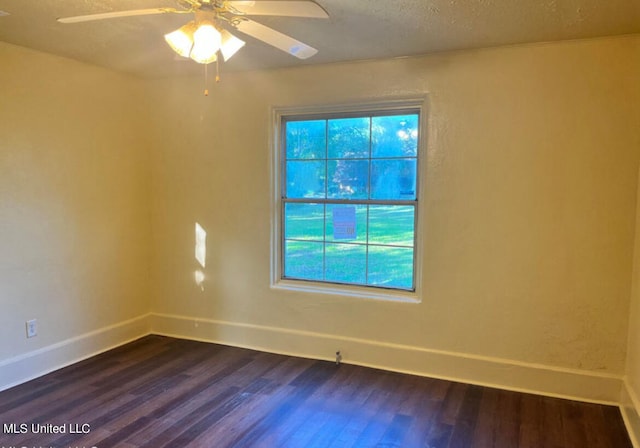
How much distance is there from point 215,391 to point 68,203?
1.83 metres

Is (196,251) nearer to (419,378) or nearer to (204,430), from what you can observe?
(204,430)

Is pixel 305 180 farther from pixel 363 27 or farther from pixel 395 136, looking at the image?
pixel 363 27

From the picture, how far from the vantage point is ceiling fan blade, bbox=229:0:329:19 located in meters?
1.66

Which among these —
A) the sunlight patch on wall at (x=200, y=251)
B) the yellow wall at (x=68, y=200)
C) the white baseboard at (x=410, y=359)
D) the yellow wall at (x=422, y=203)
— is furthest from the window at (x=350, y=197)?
the yellow wall at (x=68, y=200)

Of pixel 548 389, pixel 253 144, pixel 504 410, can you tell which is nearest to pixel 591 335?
pixel 548 389

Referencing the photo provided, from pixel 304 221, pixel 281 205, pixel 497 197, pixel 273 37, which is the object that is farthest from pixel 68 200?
pixel 497 197

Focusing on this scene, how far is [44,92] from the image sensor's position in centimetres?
307

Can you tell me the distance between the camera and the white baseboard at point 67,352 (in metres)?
2.94

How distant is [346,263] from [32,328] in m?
2.37

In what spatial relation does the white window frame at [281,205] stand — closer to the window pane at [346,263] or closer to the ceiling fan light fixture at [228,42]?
the window pane at [346,263]

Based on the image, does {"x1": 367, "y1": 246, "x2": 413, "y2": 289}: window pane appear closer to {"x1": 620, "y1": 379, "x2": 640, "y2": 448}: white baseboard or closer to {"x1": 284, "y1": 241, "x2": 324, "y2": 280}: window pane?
{"x1": 284, "y1": 241, "x2": 324, "y2": 280}: window pane

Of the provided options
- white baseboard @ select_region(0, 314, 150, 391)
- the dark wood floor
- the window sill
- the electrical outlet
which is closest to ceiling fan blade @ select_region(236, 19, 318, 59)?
the window sill

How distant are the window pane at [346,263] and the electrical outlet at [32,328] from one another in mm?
2188

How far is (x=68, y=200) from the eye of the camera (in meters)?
3.29
